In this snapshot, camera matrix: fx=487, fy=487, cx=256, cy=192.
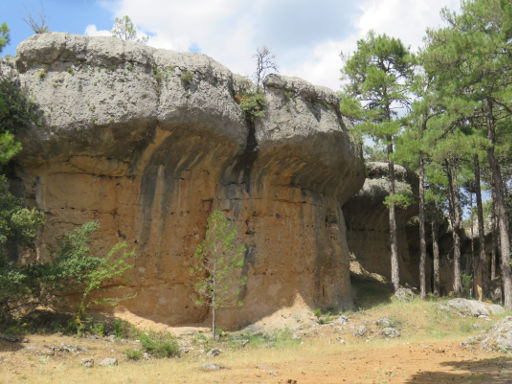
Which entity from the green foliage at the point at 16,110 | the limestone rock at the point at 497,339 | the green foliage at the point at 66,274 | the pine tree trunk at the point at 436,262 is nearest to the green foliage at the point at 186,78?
the green foliage at the point at 16,110

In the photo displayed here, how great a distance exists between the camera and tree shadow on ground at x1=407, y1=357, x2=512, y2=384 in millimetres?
9406

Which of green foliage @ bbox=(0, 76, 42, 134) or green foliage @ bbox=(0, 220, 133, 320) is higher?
green foliage @ bbox=(0, 76, 42, 134)

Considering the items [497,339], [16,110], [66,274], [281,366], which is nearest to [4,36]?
[16,110]

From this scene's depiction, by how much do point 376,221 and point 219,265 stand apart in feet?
47.7

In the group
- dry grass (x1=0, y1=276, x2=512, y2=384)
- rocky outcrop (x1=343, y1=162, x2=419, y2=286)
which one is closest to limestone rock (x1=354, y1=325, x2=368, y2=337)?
dry grass (x1=0, y1=276, x2=512, y2=384)

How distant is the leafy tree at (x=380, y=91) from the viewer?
21.5m

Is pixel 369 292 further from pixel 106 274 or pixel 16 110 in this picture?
pixel 16 110

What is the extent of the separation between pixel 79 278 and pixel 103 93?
18.9 ft

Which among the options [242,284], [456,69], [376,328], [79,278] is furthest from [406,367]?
[456,69]

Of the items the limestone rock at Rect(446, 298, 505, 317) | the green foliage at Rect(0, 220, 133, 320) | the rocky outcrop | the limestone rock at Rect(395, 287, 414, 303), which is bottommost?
the limestone rock at Rect(446, 298, 505, 317)

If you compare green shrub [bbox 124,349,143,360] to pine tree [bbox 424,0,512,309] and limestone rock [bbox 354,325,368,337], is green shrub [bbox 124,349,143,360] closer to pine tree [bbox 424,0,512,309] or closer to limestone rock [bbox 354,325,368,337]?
limestone rock [bbox 354,325,368,337]

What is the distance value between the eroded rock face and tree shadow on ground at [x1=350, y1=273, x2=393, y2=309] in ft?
4.22

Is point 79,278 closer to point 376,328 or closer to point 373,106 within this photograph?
point 376,328

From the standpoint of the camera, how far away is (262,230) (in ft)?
60.4
